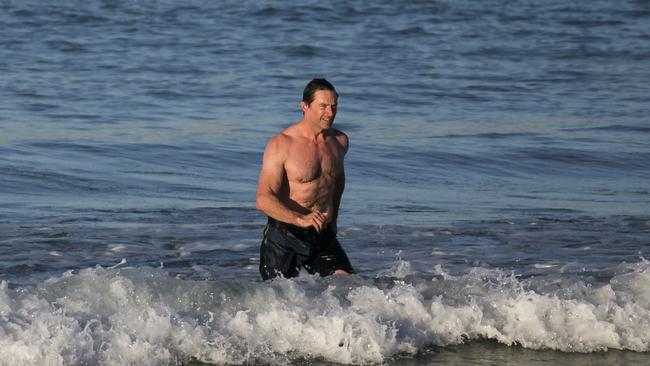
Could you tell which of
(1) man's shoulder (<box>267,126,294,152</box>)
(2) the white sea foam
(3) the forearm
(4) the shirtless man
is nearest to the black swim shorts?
(4) the shirtless man

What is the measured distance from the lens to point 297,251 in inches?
293

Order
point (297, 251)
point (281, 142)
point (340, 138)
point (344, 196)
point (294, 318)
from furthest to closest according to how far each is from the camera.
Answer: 1. point (344, 196)
2. point (340, 138)
3. point (297, 251)
4. point (281, 142)
5. point (294, 318)

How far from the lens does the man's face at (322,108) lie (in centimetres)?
709

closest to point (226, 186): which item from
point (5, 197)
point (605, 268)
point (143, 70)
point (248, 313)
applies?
point (5, 197)

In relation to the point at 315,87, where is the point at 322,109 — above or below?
below

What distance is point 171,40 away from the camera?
28.7 metres

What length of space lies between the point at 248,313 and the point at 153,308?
1.83 feet

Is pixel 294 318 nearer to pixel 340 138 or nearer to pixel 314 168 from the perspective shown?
pixel 314 168

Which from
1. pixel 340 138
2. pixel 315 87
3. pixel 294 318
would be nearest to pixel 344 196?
pixel 340 138

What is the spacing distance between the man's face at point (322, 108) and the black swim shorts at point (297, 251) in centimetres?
65

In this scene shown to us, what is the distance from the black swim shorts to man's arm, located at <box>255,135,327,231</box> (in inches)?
5.5

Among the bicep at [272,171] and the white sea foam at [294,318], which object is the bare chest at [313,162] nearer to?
Result: the bicep at [272,171]

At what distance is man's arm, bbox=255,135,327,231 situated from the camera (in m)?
7.11

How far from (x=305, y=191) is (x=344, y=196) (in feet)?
17.4
